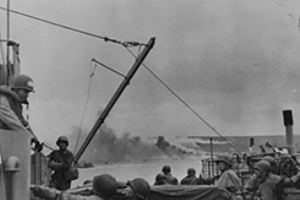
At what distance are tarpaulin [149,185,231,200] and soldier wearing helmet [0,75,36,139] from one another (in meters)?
2.49

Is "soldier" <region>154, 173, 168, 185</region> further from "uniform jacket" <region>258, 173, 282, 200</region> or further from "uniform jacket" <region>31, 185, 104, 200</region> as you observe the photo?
"uniform jacket" <region>31, 185, 104, 200</region>

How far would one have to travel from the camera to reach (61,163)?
7633 mm

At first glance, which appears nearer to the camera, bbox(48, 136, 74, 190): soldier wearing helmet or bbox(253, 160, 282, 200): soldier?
bbox(253, 160, 282, 200): soldier

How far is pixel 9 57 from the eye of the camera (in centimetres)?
462

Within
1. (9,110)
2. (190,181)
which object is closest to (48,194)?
(9,110)

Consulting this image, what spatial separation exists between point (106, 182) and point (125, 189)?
0.33m

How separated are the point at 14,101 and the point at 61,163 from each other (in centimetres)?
408

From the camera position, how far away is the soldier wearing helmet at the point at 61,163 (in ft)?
25.0

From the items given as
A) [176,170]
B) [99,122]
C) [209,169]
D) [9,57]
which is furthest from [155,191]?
[176,170]

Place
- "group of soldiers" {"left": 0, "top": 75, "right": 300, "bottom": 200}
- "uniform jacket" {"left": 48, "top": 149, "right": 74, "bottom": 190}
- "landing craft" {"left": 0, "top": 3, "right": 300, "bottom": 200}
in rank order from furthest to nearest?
"uniform jacket" {"left": 48, "top": 149, "right": 74, "bottom": 190}, "group of soldiers" {"left": 0, "top": 75, "right": 300, "bottom": 200}, "landing craft" {"left": 0, "top": 3, "right": 300, "bottom": 200}

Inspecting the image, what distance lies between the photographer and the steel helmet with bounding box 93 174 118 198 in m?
4.87

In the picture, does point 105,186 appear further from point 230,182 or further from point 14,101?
point 230,182

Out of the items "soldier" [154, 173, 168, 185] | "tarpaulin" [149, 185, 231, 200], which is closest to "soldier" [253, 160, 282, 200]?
"tarpaulin" [149, 185, 231, 200]

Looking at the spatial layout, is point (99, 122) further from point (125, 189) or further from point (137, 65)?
point (125, 189)
